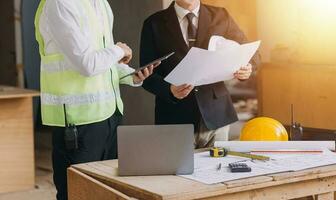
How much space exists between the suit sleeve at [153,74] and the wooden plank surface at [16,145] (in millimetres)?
1829

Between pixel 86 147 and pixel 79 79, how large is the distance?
0.85 feet

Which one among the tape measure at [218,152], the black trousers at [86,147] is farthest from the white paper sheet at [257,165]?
the black trousers at [86,147]

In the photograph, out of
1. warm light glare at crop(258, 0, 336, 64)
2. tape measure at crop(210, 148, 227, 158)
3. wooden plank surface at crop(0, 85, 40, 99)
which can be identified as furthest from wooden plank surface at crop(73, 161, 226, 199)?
wooden plank surface at crop(0, 85, 40, 99)

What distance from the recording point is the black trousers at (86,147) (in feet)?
7.09

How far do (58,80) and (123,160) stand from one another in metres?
0.58

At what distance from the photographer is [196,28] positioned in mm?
2400

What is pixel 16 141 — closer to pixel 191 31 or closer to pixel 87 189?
pixel 191 31

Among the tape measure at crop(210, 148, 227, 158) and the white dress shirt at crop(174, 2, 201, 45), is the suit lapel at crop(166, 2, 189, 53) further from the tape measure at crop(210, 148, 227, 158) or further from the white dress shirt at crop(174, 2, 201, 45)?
the tape measure at crop(210, 148, 227, 158)

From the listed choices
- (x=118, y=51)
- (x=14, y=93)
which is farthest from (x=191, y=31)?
(x=14, y=93)

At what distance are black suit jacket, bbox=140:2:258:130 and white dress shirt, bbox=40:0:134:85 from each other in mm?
358

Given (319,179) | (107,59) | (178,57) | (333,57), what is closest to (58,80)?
(107,59)

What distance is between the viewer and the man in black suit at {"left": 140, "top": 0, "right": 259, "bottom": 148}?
7.79ft

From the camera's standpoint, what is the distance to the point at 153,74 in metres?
2.43

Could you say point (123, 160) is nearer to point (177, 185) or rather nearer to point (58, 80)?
point (177, 185)
